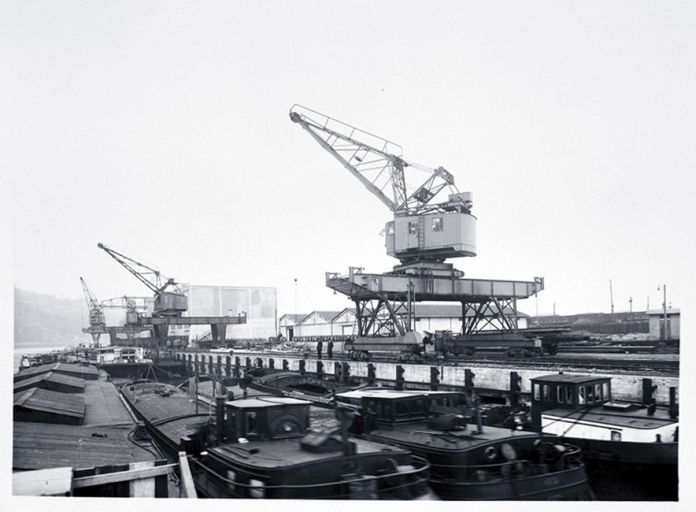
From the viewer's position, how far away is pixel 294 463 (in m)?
8.38

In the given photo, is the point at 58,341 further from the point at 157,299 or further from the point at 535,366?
the point at 157,299

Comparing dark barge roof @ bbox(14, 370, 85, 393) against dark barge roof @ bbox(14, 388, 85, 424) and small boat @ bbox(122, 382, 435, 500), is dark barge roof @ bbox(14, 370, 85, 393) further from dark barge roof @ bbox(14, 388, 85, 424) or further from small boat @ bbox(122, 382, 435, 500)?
small boat @ bbox(122, 382, 435, 500)

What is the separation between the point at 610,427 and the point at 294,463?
827 centimetres

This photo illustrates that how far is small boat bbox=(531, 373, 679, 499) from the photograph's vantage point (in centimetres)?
1145

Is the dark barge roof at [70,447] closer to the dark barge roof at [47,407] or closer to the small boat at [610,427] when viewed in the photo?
the dark barge roof at [47,407]

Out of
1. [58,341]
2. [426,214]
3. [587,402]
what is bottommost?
[587,402]

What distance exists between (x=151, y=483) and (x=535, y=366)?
14653 millimetres

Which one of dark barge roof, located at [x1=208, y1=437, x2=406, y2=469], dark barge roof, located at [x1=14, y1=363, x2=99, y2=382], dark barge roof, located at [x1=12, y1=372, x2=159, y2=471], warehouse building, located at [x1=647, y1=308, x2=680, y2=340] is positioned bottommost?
dark barge roof, located at [x1=14, y1=363, x2=99, y2=382]

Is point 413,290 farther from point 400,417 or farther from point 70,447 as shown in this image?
point 70,447

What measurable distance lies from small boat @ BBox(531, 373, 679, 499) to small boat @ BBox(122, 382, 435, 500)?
5.22 metres

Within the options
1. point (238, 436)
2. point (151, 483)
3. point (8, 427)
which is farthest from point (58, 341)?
Answer: point (238, 436)

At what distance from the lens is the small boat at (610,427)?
37.6 ft

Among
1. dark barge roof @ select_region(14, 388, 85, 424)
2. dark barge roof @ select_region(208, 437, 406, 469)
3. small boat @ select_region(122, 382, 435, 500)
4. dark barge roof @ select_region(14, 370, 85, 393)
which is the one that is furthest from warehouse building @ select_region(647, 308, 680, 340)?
dark barge roof @ select_region(14, 370, 85, 393)

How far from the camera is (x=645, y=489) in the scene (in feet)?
38.3
